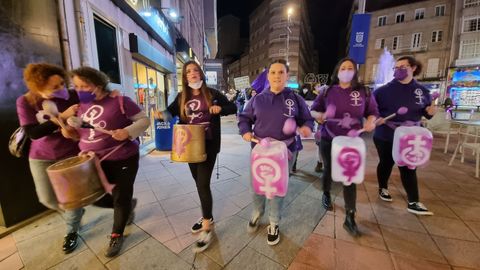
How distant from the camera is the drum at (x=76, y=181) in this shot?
1.68m

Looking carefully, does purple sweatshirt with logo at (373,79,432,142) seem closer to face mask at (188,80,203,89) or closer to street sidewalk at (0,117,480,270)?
street sidewalk at (0,117,480,270)

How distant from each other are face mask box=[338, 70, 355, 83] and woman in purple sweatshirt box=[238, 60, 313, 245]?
574mm

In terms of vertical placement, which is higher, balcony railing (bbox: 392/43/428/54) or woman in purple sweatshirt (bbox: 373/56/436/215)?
balcony railing (bbox: 392/43/428/54)

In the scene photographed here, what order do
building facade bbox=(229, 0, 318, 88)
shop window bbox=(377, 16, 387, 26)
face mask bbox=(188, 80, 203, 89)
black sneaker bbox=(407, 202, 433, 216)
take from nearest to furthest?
1. face mask bbox=(188, 80, 203, 89)
2. black sneaker bbox=(407, 202, 433, 216)
3. shop window bbox=(377, 16, 387, 26)
4. building facade bbox=(229, 0, 318, 88)

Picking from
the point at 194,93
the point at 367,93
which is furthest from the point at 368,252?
the point at 194,93

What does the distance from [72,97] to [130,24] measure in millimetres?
4294

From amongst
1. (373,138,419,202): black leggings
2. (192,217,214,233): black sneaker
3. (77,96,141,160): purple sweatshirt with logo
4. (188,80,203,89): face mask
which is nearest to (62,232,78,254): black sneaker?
(77,96,141,160): purple sweatshirt with logo

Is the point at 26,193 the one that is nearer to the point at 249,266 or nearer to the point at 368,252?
the point at 249,266

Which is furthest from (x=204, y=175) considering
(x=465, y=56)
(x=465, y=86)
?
(x=465, y=56)

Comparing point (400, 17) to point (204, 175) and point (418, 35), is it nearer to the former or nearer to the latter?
point (418, 35)

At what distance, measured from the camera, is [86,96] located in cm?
200

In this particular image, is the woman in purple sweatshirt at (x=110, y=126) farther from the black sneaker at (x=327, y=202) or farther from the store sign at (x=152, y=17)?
the store sign at (x=152, y=17)

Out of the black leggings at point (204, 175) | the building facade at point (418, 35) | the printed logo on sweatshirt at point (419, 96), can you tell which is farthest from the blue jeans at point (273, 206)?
the building facade at point (418, 35)

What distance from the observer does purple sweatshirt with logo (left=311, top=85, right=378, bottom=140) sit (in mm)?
2441
